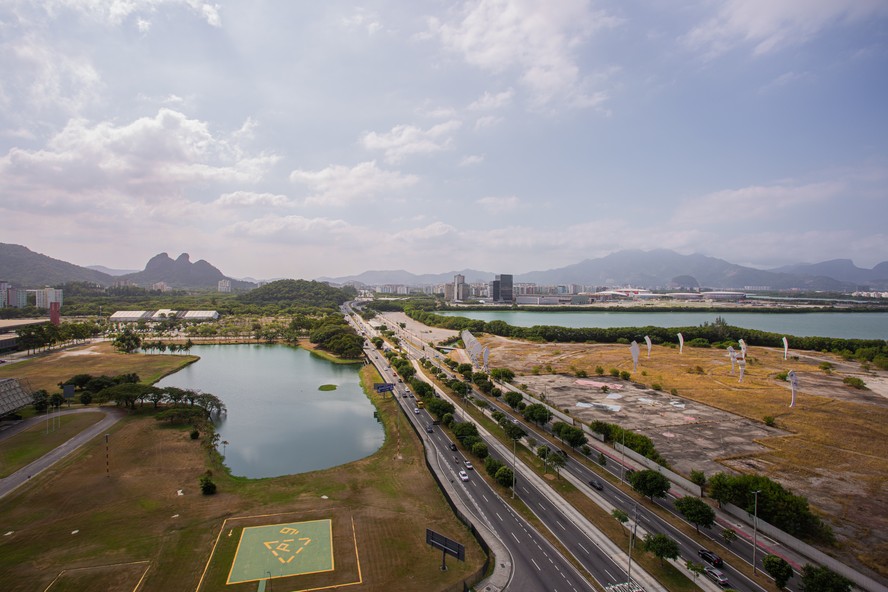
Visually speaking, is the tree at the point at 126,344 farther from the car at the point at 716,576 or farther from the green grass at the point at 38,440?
the car at the point at 716,576

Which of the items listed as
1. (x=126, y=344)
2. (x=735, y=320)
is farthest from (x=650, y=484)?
(x=735, y=320)

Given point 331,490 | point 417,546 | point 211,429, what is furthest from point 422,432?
point 211,429

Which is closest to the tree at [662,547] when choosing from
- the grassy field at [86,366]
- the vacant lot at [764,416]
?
the vacant lot at [764,416]

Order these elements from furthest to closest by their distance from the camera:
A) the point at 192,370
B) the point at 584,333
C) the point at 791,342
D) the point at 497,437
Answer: the point at 584,333 → the point at 791,342 → the point at 192,370 → the point at 497,437

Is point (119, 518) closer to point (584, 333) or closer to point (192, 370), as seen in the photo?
point (192, 370)

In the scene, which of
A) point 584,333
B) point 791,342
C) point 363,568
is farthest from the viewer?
point 584,333
